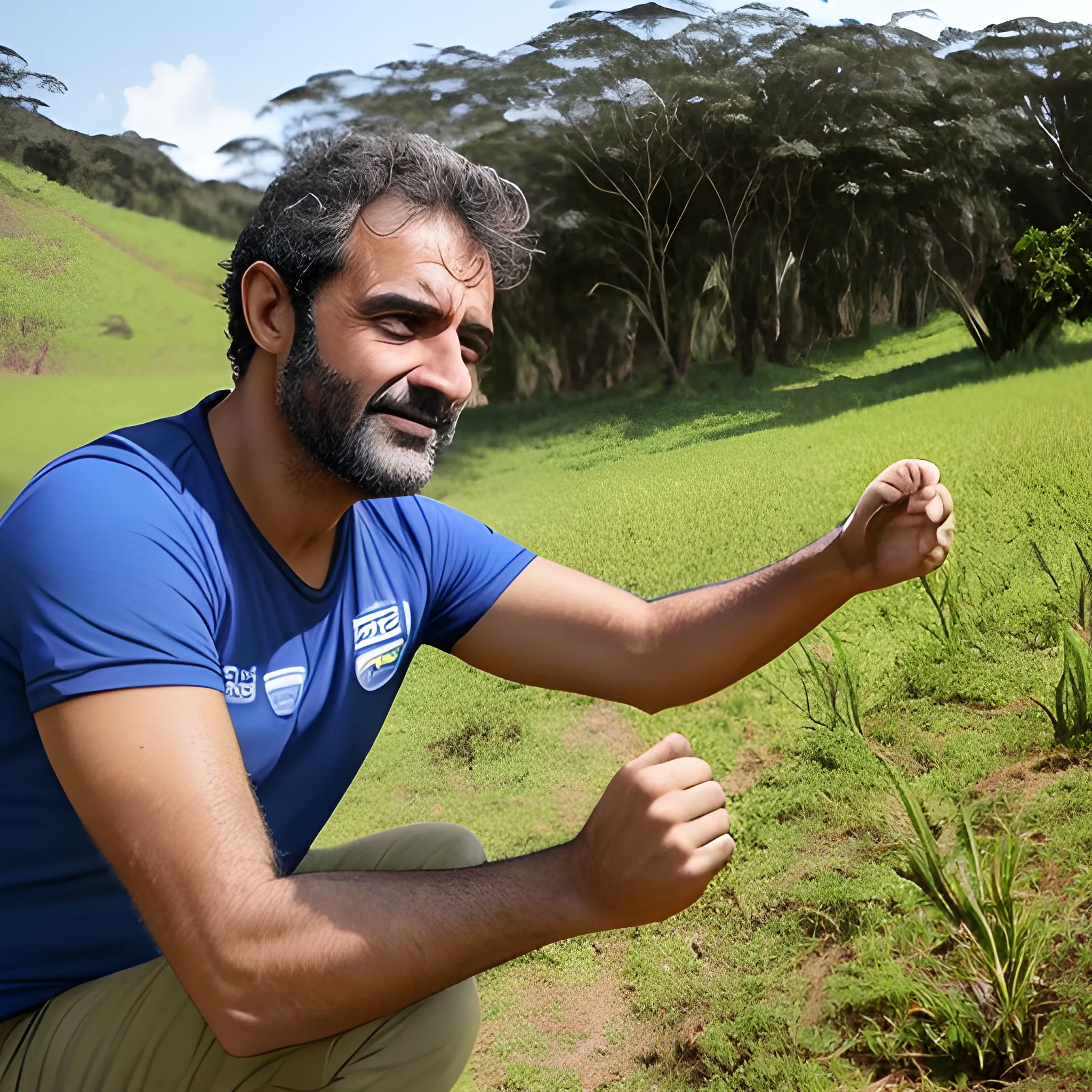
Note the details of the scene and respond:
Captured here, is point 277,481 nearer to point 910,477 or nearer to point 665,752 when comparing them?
point 665,752

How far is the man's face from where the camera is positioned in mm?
1627

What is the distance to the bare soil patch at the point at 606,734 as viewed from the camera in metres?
3.33

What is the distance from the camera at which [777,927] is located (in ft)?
8.71

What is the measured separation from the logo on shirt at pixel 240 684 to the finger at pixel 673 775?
63cm

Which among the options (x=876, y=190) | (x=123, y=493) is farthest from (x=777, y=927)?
(x=876, y=190)

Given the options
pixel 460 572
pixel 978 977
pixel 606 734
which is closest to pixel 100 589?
pixel 460 572

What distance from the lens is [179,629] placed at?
128 centimetres

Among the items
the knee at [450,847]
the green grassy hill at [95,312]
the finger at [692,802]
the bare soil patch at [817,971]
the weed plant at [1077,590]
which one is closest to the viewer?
the finger at [692,802]

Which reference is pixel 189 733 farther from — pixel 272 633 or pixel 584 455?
pixel 584 455

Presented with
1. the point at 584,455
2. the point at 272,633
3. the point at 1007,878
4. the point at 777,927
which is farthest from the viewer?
the point at 584,455

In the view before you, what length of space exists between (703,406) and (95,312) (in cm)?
257

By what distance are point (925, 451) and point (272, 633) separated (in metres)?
2.36

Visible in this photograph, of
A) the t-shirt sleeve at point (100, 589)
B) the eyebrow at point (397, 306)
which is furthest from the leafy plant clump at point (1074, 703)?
the t-shirt sleeve at point (100, 589)

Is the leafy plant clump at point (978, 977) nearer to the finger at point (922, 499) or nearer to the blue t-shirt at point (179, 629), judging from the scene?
the finger at point (922, 499)
